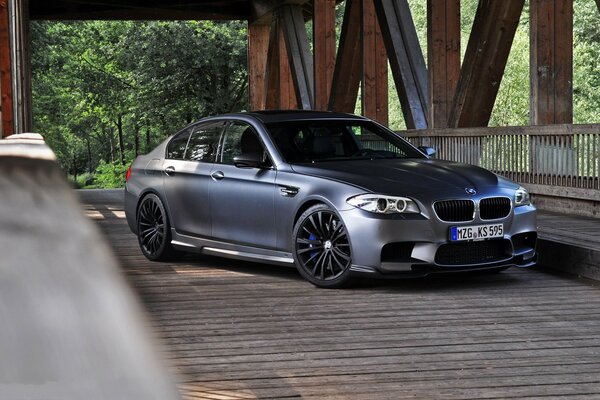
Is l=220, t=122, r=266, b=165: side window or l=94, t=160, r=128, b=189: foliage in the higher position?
l=220, t=122, r=266, b=165: side window

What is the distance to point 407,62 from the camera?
1762cm

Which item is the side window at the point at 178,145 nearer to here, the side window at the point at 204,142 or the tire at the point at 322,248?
the side window at the point at 204,142

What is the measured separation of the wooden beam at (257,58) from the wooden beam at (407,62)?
44.7 feet

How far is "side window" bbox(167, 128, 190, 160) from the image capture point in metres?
9.88

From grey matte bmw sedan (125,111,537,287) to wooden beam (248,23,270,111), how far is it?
21377 millimetres

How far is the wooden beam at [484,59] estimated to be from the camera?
1377cm

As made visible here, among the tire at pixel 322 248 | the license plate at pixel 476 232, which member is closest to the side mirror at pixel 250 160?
the tire at pixel 322 248

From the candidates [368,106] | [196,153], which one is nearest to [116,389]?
[196,153]

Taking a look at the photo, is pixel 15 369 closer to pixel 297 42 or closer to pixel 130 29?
pixel 297 42

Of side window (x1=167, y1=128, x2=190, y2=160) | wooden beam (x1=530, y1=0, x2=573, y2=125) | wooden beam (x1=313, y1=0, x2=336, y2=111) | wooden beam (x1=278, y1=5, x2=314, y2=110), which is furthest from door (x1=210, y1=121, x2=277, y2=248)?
wooden beam (x1=278, y1=5, x2=314, y2=110)

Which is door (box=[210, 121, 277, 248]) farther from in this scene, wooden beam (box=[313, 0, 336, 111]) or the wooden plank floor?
wooden beam (box=[313, 0, 336, 111])

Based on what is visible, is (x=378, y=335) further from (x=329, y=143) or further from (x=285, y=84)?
(x=285, y=84)

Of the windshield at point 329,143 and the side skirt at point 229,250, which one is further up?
the windshield at point 329,143

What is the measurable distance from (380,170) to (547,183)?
5547mm
